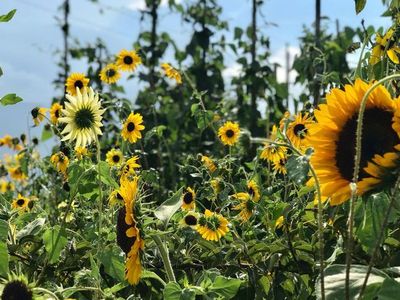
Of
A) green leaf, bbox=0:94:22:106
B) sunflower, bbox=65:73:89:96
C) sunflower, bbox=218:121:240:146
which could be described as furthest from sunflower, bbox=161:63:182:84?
green leaf, bbox=0:94:22:106

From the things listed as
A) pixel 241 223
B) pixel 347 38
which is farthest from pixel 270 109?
pixel 241 223

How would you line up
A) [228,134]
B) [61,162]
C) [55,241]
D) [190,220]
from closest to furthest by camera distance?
[55,241], [190,220], [61,162], [228,134]

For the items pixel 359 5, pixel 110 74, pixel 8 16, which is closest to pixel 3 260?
pixel 8 16

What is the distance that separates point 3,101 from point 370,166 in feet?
2.64

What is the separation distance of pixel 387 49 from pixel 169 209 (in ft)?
2.05

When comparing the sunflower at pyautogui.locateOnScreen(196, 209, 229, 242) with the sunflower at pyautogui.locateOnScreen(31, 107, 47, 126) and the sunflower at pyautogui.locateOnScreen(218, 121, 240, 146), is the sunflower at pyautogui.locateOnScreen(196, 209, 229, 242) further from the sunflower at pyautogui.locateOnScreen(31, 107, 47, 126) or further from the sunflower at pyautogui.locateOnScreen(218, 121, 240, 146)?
the sunflower at pyautogui.locateOnScreen(31, 107, 47, 126)

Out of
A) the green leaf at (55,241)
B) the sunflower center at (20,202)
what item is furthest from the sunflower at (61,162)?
the green leaf at (55,241)

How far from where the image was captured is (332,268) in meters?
0.85

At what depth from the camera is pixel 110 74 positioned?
3043 millimetres

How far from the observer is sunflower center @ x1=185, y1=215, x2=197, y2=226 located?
4.87 feet

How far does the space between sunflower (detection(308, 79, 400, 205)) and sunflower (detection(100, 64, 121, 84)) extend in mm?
2127

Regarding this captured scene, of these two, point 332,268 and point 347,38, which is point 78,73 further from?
point 347,38

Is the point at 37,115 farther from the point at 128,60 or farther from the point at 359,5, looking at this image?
the point at 359,5

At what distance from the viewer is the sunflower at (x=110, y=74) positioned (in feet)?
9.78
